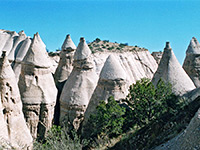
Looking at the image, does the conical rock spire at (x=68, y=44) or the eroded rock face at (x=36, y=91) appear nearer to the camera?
the eroded rock face at (x=36, y=91)

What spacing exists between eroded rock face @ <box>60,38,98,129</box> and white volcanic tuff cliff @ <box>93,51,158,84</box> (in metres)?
9.17

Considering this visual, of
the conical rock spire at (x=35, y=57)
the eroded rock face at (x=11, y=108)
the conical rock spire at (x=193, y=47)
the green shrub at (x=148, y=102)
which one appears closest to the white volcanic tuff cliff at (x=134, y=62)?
the conical rock spire at (x=193, y=47)

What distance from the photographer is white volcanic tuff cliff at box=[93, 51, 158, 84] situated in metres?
25.1

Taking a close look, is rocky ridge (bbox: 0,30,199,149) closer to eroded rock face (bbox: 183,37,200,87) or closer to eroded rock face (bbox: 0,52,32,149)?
eroded rock face (bbox: 0,52,32,149)

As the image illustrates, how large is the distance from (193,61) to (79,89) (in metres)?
7.16

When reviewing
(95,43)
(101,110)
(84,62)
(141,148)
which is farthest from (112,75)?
(95,43)

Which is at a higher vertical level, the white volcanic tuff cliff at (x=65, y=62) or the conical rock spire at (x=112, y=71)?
the white volcanic tuff cliff at (x=65, y=62)

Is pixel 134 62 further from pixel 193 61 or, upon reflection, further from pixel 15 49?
pixel 15 49

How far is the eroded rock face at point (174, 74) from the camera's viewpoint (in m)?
11.3

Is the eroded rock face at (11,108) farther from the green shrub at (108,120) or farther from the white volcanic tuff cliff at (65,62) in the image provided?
the white volcanic tuff cliff at (65,62)

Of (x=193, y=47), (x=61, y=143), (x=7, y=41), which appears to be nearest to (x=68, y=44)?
(x=193, y=47)

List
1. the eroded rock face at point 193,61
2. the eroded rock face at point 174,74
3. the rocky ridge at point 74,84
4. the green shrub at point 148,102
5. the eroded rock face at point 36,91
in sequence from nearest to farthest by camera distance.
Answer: the green shrub at point 148,102 < the rocky ridge at point 74,84 < the eroded rock face at point 174,74 < the eroded rock face at point 36,91 < the eroded rock face at point 193,61

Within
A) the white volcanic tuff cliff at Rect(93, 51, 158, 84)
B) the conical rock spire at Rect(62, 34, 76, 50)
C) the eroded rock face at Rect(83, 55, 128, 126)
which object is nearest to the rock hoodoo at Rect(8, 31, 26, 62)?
the conical rock spire at Rect(62, 34, 76, 50)

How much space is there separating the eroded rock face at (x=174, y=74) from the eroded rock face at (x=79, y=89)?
340 cm
